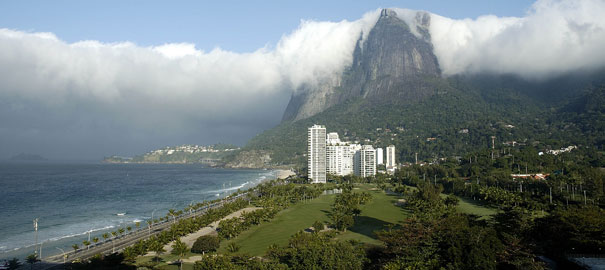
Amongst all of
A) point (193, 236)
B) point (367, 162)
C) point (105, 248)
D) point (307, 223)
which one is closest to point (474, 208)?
point (307, 223)

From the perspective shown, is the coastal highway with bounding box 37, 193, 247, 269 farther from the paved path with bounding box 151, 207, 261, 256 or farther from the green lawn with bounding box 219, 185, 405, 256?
the green lawn with bounding box 219, 185, 405, 256

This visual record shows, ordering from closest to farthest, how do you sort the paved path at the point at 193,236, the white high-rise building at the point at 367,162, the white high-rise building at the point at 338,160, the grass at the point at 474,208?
1. the paved path at the point at 193,236
2. the grass at the point at 474,208
3. the white high-rise building at the point at 367,162
4. the white high-rise building at the point at 338,160

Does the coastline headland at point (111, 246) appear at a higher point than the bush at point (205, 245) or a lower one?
lower

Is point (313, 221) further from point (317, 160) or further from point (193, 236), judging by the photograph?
point (317, 160)

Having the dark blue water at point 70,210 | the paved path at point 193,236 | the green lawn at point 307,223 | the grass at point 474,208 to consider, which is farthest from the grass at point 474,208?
the dark blue water at point 70,210

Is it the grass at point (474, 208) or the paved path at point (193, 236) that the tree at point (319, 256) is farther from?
the grass at point (474, 208)

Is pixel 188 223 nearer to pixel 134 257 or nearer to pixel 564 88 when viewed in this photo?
pixel 134 257

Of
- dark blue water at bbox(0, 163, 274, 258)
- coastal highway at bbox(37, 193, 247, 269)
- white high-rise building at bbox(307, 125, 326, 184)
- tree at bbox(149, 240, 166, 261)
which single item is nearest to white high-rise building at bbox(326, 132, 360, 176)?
white high-rise building at bbox(307, 125, 326, 184)

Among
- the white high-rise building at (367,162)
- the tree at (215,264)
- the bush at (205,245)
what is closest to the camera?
the tree at (215,264)

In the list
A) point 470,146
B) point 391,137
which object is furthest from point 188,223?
point 391,137
